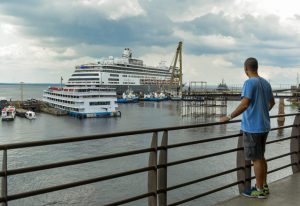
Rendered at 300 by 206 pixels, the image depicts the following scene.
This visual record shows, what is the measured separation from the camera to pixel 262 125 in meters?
3.98

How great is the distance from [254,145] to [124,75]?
11913cm

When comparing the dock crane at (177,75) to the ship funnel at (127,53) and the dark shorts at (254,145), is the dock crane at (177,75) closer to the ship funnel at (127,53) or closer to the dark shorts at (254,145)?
the ship funnel at (127,53)

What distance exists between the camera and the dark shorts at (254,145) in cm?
400

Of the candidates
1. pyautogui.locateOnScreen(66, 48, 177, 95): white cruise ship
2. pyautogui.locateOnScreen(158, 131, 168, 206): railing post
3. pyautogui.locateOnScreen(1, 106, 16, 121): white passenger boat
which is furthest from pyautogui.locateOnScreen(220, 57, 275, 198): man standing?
pyautogui.locateOnScreen(66, 48, 177, 95): white cruise ship

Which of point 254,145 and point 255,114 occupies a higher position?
point 255,114

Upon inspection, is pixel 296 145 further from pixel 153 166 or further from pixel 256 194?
pixel 153 166

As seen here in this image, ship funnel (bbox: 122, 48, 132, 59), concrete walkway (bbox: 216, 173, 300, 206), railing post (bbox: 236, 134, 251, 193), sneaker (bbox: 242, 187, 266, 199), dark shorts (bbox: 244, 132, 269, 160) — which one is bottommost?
concrete walkway (bbox: 216, 173, 300, 206)

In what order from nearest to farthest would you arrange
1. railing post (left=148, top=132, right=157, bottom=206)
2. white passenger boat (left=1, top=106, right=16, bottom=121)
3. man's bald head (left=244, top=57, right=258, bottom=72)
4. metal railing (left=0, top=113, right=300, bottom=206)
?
1. metal railing (left=0, top=113, right=300, bottom=206)
2. railing post (left=148, top=132, right=157, bottom=206)
3. man's bald head (left=244, top=57, right=258, bottom=72)
4. white passenger boat (left=1, top=106, right=16, bottom=121)

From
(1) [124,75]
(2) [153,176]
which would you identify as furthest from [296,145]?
(1) [124,75]

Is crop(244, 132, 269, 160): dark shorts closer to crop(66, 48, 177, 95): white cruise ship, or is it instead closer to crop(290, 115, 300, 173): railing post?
crop(290, 115, 300, 173): railing post

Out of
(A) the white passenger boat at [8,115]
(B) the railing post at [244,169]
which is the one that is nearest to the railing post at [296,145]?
(B) the railing post at [244,169]

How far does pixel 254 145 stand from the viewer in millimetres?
4027

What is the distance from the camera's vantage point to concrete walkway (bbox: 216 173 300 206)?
3959 mm

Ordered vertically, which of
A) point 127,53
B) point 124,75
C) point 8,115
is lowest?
point 8,115
